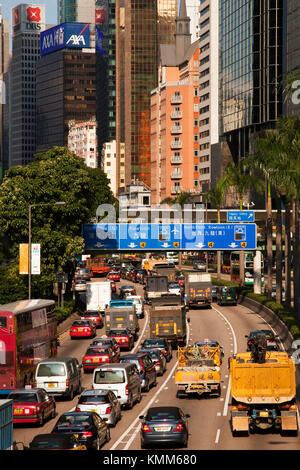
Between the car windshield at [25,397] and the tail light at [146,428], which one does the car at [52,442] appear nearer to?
the tail light at [146,428]

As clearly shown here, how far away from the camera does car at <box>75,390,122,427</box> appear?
1457 inches

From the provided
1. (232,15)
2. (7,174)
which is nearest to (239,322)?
(7,174)

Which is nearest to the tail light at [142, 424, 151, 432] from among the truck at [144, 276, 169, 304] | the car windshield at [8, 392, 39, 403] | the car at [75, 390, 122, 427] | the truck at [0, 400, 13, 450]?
the car at [75, 390, 122, 427]

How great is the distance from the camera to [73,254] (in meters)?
89.2

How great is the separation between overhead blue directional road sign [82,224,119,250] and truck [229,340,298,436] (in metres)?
66.7

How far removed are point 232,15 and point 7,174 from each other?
9957cm

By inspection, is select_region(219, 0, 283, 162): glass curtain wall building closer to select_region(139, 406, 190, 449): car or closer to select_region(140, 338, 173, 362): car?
select_region(140, 338, 173, 362): car

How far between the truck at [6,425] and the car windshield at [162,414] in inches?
251

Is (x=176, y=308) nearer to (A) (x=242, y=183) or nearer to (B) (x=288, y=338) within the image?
(B) (x=288, y=338)

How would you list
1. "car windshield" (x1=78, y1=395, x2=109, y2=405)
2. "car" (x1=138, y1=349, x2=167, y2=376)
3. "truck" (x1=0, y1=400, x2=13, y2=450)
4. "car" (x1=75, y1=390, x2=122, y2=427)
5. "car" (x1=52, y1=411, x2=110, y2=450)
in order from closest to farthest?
1. "truck" (x1=0, y1=400, x2=13, y2=450)
2. "car" (x1=52, y1=411, x2=110, y2=450)
3. "car" (x1=75, y1=390, x2=122, y2=427)
4. "car windshield" (x1=78, y1=395, x2=109, y2=405)
5. "car" (x1=138, y1=349, x2=167, y2=376)

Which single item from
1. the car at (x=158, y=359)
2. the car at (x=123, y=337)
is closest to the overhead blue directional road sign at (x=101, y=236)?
the car at (x=123, y=337)

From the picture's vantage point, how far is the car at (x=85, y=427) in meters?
31.0

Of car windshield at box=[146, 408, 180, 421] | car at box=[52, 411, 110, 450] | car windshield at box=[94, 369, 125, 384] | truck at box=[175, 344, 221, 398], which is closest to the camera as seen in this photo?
car at box=[52, 411, 110, 450]

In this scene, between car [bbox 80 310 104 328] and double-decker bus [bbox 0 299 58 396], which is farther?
car [bbox 80 310 104 328]
